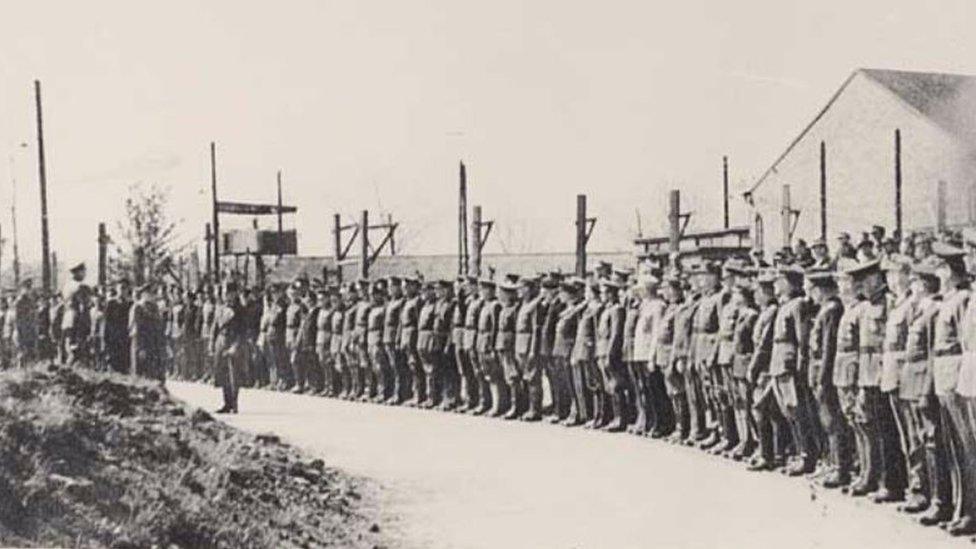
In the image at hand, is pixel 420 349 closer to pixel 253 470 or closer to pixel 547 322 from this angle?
pixel 547 322

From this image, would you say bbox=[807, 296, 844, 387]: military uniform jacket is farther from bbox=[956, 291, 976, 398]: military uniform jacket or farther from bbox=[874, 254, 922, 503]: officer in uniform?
bbox=[956, 291, 976, 398]: military uniform jacket

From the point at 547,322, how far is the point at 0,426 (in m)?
9.32

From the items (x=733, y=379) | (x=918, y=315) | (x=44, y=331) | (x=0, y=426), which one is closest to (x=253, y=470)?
(x=0, y=426)

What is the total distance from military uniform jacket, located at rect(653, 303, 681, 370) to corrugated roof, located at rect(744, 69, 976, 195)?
2738cm

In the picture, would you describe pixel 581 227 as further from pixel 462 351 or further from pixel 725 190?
pixel 725 190

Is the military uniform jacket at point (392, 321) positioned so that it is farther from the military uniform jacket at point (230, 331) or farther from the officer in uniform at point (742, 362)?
the officer in uniform at point (742, 362)

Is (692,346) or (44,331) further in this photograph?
(44,331)

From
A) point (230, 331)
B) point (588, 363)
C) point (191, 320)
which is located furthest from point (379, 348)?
point (191, 320)

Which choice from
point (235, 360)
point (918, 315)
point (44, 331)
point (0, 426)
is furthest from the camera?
point (44, 331)

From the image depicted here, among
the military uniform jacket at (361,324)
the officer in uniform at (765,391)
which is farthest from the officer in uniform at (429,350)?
the officer in uniform at (765,391)

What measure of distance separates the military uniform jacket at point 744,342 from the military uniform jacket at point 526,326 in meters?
4.59

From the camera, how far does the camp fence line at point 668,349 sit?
941cm

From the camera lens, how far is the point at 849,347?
1045 cm

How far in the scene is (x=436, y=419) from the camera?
1702cm
